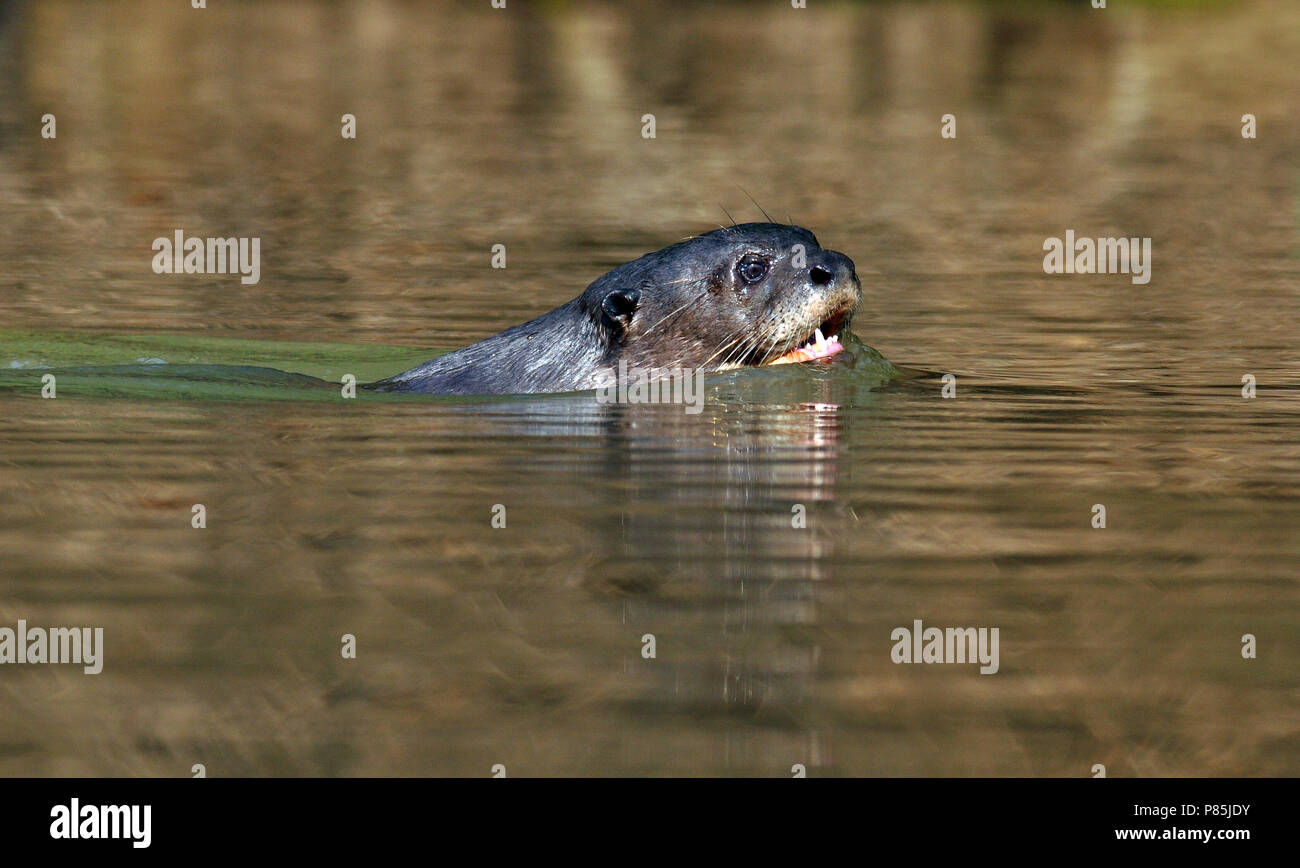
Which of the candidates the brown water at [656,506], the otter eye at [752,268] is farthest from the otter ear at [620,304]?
the brown water at [656,506]

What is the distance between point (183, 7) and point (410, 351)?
40.4 meters

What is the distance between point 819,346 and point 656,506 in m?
3.59

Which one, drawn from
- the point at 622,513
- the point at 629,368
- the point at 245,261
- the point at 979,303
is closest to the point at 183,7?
the point at 245,261

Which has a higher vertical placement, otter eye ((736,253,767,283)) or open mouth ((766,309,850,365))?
otter eye ((736,253,767,283))

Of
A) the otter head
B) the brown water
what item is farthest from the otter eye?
the brown water

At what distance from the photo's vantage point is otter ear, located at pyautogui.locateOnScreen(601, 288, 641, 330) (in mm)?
10781

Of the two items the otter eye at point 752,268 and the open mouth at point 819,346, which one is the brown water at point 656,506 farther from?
the otter eye at point 752,268

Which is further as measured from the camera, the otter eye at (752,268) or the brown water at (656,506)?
the otter eye at (752,268)

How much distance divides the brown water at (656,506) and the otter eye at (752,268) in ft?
1.75

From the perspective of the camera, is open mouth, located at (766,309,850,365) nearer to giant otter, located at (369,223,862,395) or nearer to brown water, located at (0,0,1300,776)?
giant otter, located at (369,223,862,395)

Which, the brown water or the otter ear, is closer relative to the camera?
the brown water

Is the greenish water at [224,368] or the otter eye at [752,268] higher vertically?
the otter eye at [752,268]

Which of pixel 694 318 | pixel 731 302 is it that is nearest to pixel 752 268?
pixel 731 302

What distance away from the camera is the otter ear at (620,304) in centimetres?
1078
